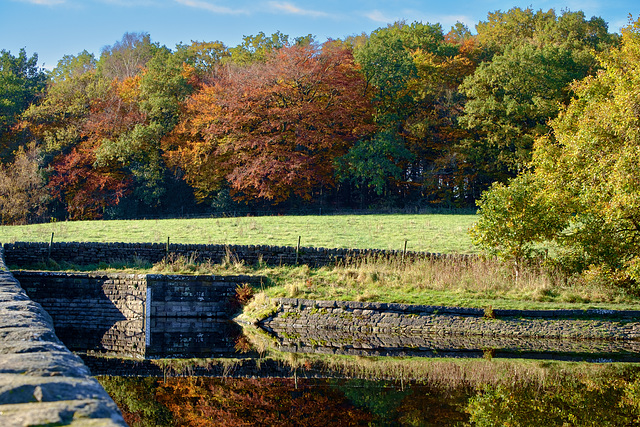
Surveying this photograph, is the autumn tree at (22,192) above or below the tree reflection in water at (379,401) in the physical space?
above

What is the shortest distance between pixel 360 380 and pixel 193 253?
11066 mm

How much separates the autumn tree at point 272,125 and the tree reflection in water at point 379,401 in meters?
29.0

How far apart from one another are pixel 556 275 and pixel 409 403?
33.8ft

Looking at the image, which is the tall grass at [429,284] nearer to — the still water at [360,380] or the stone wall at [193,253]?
the stone wall at [193,253]

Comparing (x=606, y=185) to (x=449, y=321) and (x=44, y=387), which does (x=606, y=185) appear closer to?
(x=449, y=321)

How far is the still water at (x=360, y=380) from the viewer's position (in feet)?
27.1

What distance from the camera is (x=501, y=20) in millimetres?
52875

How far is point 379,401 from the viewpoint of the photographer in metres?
8.98

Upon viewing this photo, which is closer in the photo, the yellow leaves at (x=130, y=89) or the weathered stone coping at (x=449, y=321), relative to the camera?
the weathered stone coping at (x=449, y=321)

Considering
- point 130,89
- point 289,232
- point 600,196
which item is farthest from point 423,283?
point 130,89

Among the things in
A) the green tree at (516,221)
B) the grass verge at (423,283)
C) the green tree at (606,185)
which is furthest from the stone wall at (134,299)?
the green tree at (606,185)

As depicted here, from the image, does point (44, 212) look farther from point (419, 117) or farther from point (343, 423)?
point (343, 423)

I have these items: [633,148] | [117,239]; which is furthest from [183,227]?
[633,148]

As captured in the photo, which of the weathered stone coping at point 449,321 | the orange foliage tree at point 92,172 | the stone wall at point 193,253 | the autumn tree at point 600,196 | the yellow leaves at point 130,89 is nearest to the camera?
the weathered stone coping at point 449,321
